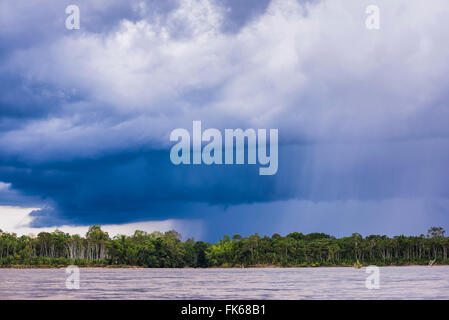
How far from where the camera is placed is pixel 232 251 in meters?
155

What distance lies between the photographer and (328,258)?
150000 mm

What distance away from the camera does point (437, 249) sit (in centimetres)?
15075

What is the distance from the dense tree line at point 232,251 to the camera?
14100 centimetres

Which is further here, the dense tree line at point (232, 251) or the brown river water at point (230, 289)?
the dense tree line at point (232, 251)

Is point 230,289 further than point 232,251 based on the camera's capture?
No

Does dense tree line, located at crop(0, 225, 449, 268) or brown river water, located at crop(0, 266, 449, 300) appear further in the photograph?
dense tree line, located at crop(0, 225, 449, 268)

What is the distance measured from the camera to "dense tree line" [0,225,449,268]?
141 m
